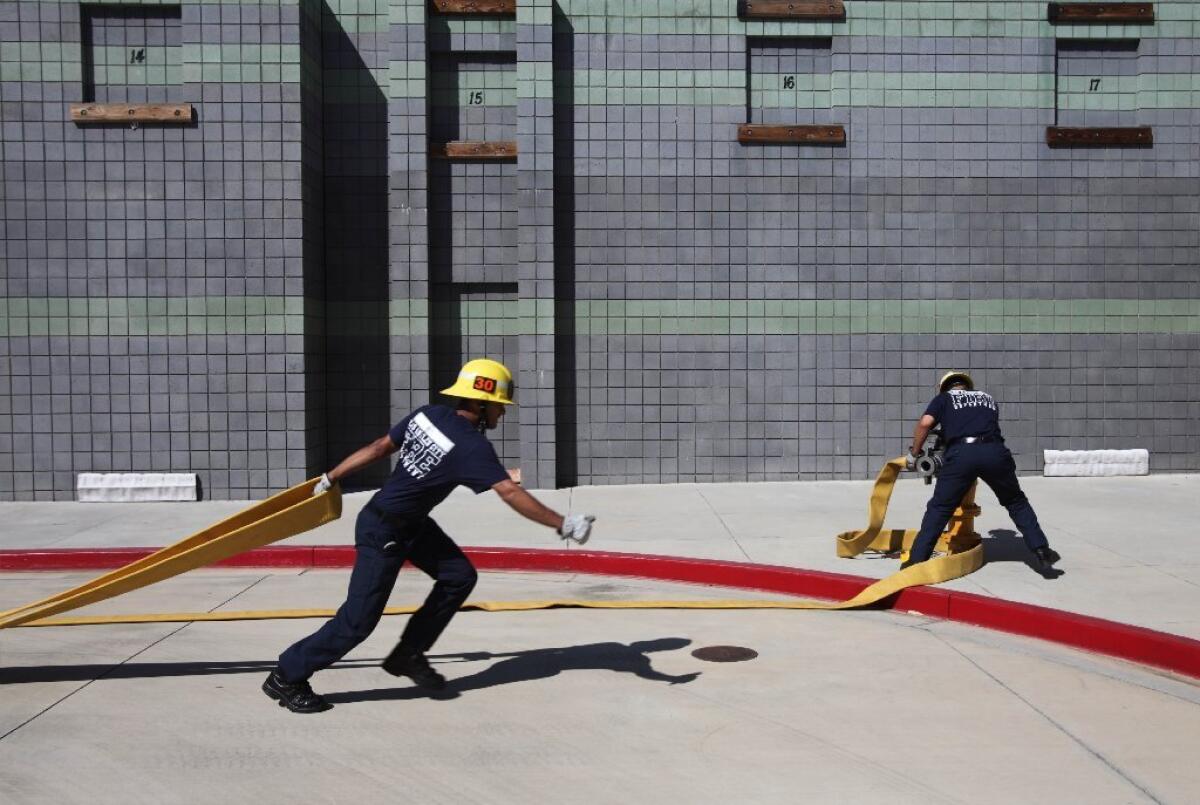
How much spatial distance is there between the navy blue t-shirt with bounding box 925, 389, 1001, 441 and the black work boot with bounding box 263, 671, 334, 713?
16.9 feet

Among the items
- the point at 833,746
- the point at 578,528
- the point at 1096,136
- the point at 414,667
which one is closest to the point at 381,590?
the point at 414,667

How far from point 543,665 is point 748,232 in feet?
31.2

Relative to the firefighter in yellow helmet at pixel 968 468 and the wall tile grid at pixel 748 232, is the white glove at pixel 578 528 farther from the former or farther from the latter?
the wall tile grid at pixel 748 232

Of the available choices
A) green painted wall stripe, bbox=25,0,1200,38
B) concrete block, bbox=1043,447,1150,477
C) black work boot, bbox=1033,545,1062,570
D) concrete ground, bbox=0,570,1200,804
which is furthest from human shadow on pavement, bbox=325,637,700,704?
green painted wall stripe, bbox=25,0,1200,38

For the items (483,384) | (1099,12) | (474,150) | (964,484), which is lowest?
(964,484)

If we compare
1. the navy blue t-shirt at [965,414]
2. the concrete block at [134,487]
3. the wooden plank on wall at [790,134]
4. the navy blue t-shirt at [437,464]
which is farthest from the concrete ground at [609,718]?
the wooden plank on wall at [790,134]

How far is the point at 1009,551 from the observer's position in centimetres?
939

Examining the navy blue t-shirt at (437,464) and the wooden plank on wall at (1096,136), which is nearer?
the navy blue t-shirt at (437,464)

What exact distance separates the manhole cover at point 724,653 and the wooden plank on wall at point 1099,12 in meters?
11.7

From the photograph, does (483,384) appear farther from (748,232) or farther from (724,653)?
(748,232)

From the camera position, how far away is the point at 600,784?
4457 mm

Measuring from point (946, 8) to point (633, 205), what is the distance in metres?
4.95

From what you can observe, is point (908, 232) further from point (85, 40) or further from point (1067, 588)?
point (85, 40)

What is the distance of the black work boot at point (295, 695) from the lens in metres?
5.35
